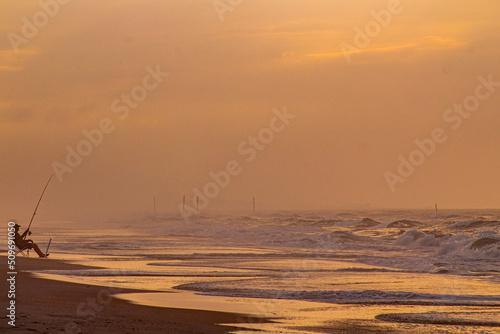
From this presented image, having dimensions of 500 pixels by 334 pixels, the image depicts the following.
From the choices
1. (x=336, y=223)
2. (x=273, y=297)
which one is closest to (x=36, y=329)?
(x=273, y=297)

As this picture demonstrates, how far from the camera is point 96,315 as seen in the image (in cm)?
1071

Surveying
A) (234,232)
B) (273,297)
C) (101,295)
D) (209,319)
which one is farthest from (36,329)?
(234,232)

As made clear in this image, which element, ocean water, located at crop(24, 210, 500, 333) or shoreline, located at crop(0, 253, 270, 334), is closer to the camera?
shoreline, located at crop(0, 253, 270, 334)

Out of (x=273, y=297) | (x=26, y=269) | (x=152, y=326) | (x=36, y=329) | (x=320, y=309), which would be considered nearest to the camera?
(x=36, y=329)

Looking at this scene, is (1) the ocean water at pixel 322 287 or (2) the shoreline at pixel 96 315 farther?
(1) the ocean water at pixel 322 287

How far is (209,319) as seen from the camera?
428 inches

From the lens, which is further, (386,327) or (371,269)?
(371,269)

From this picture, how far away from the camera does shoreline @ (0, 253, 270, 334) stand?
365 inches

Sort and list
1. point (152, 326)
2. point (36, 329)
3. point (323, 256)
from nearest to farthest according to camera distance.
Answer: point (36, 329), point (152, 326), point (323, 256)

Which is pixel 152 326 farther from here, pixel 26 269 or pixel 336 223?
pixel 336 223

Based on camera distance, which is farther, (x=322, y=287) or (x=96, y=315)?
(x=322, y=287)

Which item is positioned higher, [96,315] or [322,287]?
[96,315]

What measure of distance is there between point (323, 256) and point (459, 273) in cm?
943

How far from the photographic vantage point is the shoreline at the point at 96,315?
927cm
